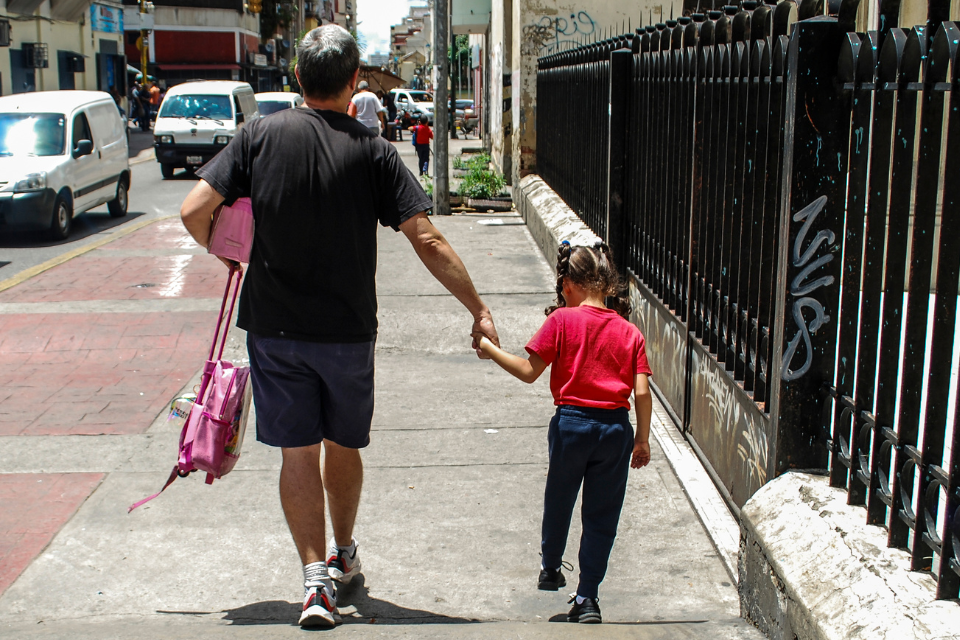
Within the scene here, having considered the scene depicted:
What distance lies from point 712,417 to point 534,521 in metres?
0.90

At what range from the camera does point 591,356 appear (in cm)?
320

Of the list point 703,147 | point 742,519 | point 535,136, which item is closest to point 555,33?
point 535,136

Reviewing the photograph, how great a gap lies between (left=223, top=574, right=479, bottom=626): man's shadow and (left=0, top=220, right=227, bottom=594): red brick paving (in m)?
0.97

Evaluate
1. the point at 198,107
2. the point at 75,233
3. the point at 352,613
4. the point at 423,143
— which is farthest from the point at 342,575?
the point at 198,107

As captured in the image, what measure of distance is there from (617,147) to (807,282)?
366 centimetres

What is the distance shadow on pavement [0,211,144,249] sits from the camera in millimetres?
12727

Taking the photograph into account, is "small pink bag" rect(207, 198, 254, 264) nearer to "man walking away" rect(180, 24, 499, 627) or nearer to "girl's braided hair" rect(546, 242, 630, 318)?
"man walking away" rect(180, 24, 499, 627)

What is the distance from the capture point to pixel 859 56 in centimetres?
287

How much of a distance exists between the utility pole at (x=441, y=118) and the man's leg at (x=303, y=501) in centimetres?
1048

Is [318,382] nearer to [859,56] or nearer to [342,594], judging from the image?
[342,594]

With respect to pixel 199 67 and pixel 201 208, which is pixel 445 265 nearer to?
pixel 201 208

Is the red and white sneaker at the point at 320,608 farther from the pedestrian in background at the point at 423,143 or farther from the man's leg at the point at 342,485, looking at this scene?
the pedestrian in background at the point at 423,143

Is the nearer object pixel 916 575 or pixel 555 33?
pixel 916 575

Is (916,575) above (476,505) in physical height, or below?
above
